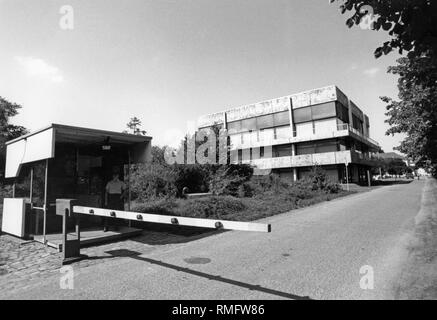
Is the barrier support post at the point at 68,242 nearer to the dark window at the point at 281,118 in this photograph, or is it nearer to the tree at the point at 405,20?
the tree at the point at 405,20

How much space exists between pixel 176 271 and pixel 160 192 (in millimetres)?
12839

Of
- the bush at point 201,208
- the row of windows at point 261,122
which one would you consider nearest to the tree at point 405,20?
the bush at point 201,208

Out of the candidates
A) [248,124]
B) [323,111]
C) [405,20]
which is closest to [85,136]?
[405,20]

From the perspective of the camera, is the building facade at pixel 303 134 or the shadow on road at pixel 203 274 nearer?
the shadow on road at pixel 203 274

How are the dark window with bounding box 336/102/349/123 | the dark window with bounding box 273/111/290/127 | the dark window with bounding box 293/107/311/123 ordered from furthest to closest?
the dark window with bounding box 273/111/290/127, the dark window with bounding box 293/107/311/123, the dark window with bounding box 336/102/349/123

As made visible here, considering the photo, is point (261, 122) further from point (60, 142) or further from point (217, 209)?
point (60, 142)

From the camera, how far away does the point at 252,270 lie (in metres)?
5.05

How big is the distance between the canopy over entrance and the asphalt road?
3.72m

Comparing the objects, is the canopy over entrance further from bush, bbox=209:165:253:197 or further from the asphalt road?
bush, bbox=209:165:253:197

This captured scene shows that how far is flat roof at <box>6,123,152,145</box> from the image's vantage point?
23.8ft

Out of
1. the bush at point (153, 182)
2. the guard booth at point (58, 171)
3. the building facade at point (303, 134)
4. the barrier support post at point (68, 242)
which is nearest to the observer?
the barrier support post at point (68, 242)

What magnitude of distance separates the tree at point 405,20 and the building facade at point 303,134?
3216cm

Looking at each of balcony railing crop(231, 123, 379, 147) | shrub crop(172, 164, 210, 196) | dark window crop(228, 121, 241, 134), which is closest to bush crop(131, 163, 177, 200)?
shrub crop(172, 164, 210, 196)

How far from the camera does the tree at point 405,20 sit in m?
3.72
